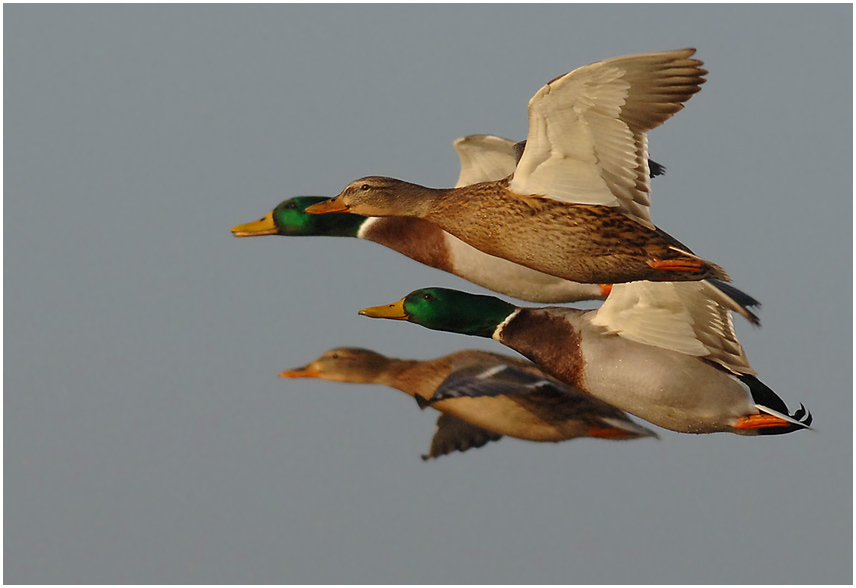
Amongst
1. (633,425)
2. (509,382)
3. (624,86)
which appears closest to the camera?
(624,86)

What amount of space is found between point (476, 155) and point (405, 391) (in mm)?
1150

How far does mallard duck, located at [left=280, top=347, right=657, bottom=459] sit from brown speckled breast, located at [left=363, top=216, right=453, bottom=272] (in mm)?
464

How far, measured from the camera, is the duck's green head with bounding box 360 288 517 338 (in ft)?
18.1

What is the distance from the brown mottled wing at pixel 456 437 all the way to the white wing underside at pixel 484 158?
3.86ft

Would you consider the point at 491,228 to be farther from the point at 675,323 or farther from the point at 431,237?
the point at 431,237

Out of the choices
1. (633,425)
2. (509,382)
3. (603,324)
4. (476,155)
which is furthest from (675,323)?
(476,155)

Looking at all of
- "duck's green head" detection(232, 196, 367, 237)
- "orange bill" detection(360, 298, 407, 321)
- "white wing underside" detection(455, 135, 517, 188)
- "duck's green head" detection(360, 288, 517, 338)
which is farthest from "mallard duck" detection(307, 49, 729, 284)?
"duck's green head" detection(232, 196, 367, 237)

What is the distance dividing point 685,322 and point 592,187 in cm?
70

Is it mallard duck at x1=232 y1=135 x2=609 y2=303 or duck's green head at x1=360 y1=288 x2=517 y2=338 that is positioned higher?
mallard duck at x1=232 y1=135 x2=609 y2=303

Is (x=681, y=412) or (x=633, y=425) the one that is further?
(x=633, y=425)

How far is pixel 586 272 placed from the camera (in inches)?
189

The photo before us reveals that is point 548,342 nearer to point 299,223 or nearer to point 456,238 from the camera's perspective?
point 456,238

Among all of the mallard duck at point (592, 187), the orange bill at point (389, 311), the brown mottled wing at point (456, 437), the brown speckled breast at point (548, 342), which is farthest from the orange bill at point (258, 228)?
the mallard duck at point (592, 187)

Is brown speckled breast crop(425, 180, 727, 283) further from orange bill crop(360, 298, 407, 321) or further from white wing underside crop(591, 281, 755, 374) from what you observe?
orange bill crop(360, 298, 407, 321)
